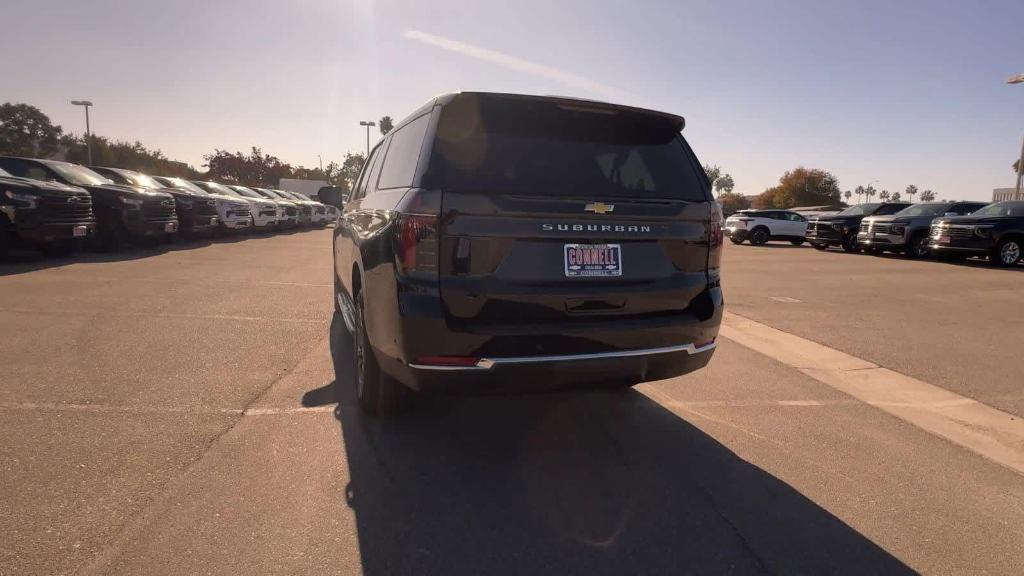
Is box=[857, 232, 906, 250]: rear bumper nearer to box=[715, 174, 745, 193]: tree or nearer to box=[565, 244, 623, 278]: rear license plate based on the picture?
box=[565, 244, 623, 278]: rear license plate

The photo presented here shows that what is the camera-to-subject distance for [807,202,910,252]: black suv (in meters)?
19.8

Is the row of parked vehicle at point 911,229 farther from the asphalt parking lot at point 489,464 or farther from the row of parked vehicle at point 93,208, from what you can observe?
the row of parked vehicle at point 93,208

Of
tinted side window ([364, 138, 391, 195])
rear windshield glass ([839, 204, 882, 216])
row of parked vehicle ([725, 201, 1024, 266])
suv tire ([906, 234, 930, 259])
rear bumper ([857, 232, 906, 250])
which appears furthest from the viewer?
rear windshield glass ([839, 204, 882, 216])

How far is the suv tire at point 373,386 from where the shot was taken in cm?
348

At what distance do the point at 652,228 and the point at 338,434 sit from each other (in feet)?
7.21

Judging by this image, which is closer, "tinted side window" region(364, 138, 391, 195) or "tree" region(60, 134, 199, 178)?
"tinted side window" region(364, 138, 391, 195)

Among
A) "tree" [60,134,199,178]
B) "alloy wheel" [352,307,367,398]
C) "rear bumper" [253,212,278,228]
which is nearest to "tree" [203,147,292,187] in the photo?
"tree" [60,134,199,178]

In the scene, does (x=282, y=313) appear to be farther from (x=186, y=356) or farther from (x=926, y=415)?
(x=926, y=415)

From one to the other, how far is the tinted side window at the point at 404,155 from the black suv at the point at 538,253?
0.03 meters

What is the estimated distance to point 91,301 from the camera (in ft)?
23.0

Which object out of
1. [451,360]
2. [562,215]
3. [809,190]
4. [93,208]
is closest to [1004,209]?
[562,215]

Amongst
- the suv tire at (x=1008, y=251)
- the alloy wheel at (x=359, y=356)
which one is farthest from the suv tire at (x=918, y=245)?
the alloy wheel at (x=359, y=356)

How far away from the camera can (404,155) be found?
3711mm

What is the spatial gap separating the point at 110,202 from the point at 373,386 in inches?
458
